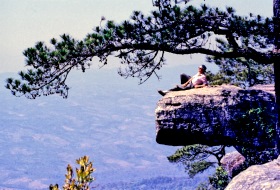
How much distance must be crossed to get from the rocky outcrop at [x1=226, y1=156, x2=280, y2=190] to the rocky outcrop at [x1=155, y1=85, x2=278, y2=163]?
339 inches

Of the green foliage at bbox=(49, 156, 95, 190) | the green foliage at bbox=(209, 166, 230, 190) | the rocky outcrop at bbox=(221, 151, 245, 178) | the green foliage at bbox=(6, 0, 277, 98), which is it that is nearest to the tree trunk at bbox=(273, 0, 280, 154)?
the green foliage at bbox=(6, 0, 277, 98)

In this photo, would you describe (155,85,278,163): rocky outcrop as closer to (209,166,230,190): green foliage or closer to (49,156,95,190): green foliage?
(209,166,230,190): green foliage

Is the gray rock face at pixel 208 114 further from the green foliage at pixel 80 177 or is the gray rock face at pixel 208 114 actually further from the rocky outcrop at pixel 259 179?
the green foliage at pixel 80 177

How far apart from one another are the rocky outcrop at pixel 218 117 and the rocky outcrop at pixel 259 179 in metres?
8.60

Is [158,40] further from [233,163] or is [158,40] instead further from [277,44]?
[233,163]

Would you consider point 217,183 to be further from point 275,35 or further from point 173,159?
point 275,35

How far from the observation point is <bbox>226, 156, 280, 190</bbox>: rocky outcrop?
617 cm

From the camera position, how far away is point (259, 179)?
6.49 m

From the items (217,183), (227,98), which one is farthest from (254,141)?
(217,183)

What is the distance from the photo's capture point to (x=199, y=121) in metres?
15.8

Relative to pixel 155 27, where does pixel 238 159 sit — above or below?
below

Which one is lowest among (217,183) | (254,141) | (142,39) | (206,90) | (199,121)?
(217,183)

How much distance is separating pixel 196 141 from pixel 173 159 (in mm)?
11372

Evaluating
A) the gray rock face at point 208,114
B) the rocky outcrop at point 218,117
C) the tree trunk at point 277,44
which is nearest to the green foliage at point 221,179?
the rocky outcrop at point 218,117
